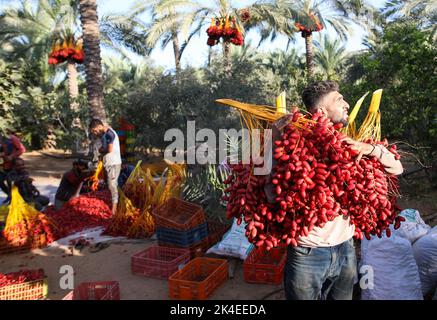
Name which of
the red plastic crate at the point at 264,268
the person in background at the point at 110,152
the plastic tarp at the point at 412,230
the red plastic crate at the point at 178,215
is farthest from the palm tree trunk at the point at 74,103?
the plastic tarp at the point at 412,230

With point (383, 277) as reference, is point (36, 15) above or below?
above

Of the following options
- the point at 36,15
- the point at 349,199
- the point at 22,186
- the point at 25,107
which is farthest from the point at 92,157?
the point at 36,15

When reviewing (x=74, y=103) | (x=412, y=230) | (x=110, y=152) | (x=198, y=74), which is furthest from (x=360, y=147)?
(x=74, y=103)

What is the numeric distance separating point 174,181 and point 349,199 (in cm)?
404

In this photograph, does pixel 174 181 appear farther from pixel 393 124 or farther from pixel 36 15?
pixel 36 15

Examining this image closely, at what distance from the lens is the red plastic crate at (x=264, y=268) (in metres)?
4.05

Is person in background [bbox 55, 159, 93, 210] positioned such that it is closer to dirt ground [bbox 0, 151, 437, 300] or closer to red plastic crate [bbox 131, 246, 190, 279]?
dirt ground [bbox 0, 151, 437, 300]

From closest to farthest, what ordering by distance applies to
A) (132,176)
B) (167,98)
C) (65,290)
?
(65,290), (132,176), (167,98)

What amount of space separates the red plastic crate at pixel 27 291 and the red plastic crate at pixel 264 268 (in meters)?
1.99

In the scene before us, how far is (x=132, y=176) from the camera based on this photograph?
21.6ft

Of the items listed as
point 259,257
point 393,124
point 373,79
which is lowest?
point 259,257

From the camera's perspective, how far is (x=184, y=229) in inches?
184

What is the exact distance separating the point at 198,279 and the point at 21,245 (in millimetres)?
2679
